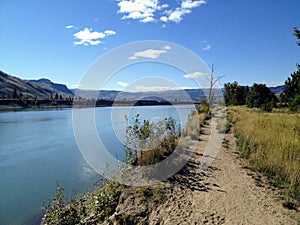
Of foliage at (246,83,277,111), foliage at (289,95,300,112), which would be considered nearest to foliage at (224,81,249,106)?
foliage at (246,83,277,111)

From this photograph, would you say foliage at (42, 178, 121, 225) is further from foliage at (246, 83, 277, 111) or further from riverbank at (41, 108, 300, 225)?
foliage at (246, 83, 277, 111)

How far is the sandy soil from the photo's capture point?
3.61m

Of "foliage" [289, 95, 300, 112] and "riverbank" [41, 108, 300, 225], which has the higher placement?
"foliage" [289, 95, 300, 112]

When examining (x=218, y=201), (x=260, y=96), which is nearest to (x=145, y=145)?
(x=218, y=201)

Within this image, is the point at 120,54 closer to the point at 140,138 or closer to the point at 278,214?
the point at 140,138

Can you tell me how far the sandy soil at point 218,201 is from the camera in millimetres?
3609

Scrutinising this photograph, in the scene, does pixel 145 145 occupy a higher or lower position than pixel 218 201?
higher

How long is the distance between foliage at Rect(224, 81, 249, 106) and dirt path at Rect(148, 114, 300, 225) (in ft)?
130

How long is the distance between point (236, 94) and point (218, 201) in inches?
1640

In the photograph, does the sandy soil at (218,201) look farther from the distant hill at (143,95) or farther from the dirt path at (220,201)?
the distant hill at (143,95)

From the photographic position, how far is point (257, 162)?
5.96 meters

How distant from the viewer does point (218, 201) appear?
4145 mm

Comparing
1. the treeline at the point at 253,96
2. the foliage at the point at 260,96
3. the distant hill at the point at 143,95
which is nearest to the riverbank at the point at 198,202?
the distant hill at the point at 143,95

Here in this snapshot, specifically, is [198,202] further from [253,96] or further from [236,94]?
[236,94]
